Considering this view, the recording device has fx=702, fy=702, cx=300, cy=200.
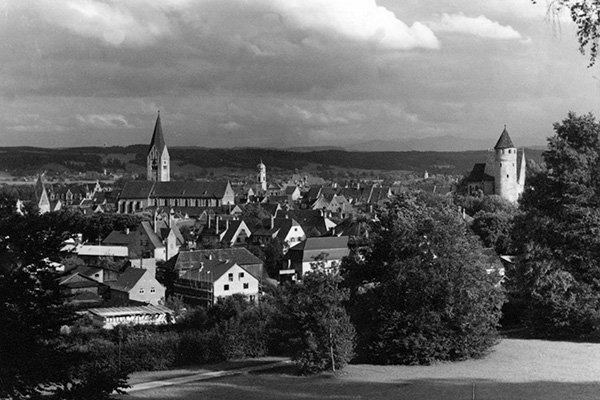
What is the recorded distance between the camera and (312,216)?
88.1 m

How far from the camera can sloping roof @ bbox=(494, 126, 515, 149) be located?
88.1 meters

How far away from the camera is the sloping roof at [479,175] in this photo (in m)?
92.3

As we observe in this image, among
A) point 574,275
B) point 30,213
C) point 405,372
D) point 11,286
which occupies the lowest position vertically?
point 405,372

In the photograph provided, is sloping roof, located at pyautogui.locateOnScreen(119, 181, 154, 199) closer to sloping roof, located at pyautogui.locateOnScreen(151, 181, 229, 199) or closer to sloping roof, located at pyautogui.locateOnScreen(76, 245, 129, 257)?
sloping roof, located at pyautogui.locateOnScreen(151, 181, 229, 199)

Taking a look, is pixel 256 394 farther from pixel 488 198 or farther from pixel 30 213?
pixel 488 198

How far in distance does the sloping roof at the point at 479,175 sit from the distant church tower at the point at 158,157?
8816 centimetres

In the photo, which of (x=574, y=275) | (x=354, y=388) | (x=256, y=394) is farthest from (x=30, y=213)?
(x=574, y=275)

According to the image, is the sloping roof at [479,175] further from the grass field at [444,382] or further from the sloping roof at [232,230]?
the grass field at [444,382]

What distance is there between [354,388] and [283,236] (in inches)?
1939

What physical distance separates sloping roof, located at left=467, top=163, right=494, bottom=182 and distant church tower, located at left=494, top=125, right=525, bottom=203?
3.09 m

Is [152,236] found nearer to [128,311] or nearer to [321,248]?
[321,248]

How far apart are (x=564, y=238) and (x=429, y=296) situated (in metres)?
6.94

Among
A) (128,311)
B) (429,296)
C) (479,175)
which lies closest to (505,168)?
(479,175)

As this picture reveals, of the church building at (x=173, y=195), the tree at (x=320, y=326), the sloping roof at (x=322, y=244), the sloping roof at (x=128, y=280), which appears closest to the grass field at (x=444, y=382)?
the tree at (x=320, y=326)
